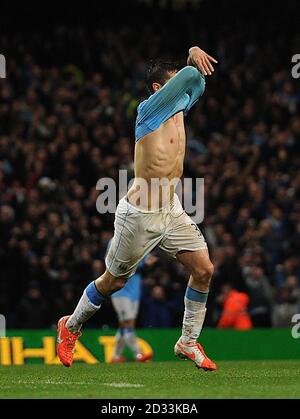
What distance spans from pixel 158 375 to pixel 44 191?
969cm

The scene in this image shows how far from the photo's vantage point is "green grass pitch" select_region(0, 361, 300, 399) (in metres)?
8.46

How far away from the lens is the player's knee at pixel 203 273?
1009 cm

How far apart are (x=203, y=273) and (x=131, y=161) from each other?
1107 cm

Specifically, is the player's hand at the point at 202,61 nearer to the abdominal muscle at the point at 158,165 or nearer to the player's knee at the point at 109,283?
the abdominal muscle at the point at 158,165

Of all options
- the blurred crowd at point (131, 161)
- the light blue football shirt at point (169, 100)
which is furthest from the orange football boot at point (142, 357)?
the light blue football shirt at point (169, 100)

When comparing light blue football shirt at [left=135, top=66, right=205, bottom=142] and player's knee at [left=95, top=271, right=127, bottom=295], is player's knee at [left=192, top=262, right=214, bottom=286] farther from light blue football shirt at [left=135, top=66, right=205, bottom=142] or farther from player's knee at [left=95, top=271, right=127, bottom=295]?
light blue football shirt at [left=135, top=66, right=205, bottom=142]

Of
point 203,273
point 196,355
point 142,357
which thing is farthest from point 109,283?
point 142,357

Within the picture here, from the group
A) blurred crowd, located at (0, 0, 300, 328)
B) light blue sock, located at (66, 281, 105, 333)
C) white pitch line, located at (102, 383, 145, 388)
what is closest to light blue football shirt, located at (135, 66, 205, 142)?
light blue sock, located at (66, 281, 105, 333)

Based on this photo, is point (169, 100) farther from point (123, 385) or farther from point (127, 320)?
point (127, 320)

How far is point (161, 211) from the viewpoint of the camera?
33.0ft

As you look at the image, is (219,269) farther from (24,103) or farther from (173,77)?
(173,77)

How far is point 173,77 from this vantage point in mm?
9805

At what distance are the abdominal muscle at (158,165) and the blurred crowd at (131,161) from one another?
810cm
